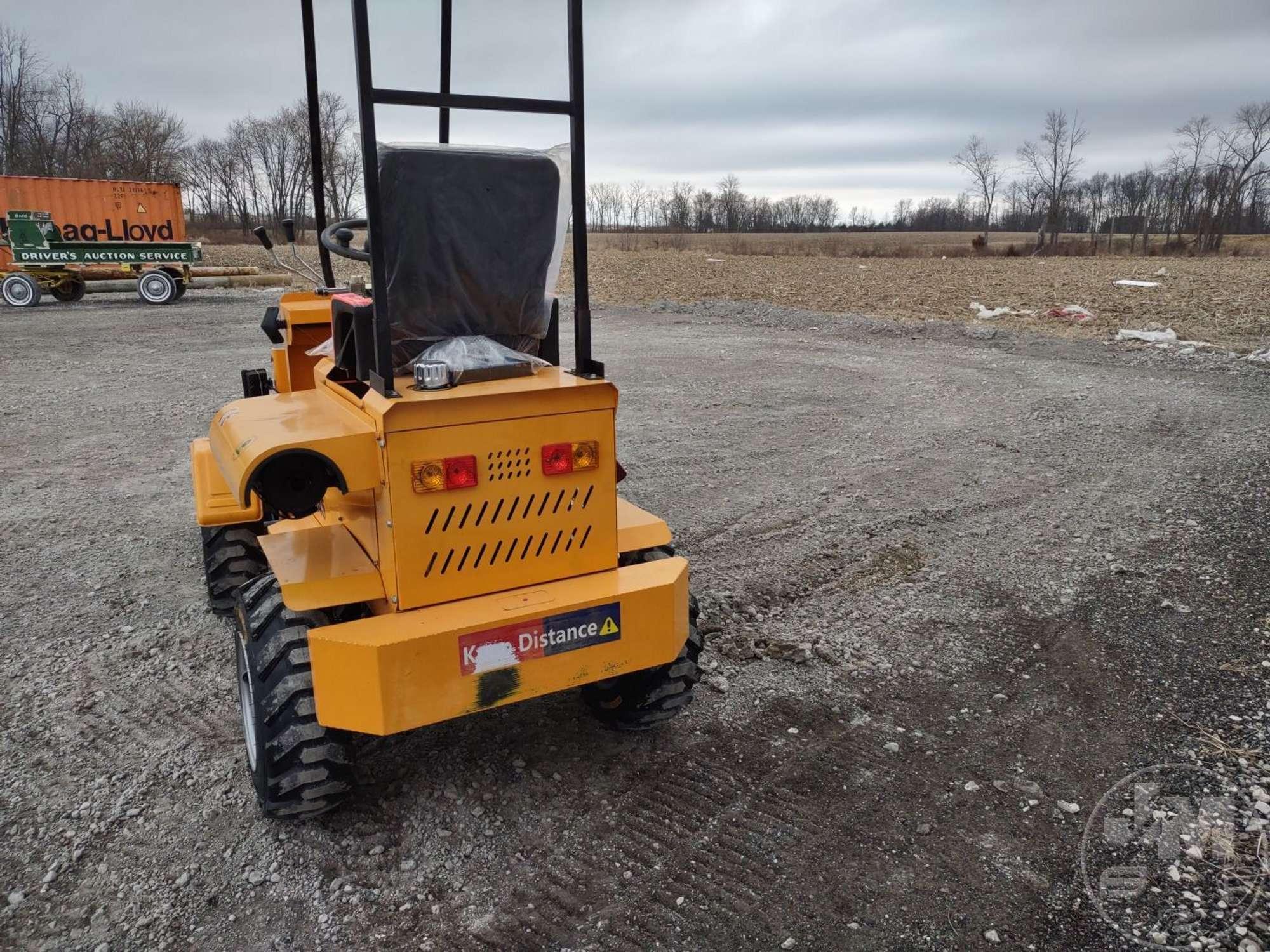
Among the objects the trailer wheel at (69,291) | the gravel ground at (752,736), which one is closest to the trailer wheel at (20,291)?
the trailer wheel at (69,291)

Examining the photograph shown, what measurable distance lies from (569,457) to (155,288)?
72.0 feet

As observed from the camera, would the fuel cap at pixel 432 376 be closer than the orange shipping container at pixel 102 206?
Yes

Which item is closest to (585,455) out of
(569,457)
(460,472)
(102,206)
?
(569,457)

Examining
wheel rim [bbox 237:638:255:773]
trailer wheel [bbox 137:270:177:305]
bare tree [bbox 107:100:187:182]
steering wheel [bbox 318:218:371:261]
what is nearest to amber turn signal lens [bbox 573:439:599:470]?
→ steering wheel [bbox 318:218:371:261]

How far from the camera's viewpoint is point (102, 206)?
2408cm

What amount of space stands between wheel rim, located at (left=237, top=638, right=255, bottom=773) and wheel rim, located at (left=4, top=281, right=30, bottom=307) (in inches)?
848

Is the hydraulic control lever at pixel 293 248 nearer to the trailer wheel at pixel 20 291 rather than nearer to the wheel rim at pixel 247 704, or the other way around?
the wheel rim at pixel 247 704

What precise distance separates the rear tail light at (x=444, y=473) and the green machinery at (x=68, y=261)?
21.8m

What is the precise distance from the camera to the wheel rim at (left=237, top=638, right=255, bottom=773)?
3.24 m

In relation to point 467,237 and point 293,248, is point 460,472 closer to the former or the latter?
point 467,237

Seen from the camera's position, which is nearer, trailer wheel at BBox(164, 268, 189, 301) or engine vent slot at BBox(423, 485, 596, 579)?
engine vent slot at BBox(423, 485, 596, 579)

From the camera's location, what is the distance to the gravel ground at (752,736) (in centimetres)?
286

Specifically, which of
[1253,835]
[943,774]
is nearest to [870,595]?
[943,774]

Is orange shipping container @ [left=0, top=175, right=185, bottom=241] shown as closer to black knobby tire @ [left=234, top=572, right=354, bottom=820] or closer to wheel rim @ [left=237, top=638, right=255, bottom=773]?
wheel rim @ [left=237, top=638, right=255, bottom=773]
